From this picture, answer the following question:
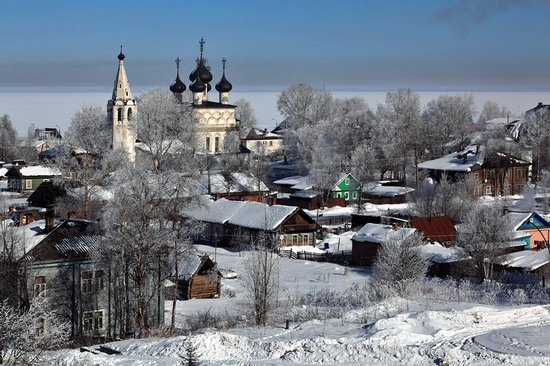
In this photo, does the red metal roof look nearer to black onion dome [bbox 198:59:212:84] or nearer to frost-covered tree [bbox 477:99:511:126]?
black onion dome [bbox 198:59:212:84]

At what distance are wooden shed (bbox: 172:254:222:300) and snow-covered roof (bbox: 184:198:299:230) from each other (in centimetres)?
672

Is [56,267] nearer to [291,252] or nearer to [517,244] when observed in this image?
[291,252]

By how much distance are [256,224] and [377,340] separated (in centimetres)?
1684

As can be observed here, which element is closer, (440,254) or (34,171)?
(440,254)

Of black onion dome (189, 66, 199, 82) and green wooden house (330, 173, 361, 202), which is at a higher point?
black onion dome (189, 66, 199, 82)

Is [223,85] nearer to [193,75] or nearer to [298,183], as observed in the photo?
[193,75]

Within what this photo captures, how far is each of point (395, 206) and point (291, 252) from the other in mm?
12233

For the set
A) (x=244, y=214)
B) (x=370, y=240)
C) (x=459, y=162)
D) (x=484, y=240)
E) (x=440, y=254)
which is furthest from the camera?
(x=459, y=162)

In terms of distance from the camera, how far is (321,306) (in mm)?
20188

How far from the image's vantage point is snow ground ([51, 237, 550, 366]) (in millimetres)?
14188

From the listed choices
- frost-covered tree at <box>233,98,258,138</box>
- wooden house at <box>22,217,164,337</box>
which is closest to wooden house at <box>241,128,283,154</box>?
frost-covered tree at <box>233,98,258,138</box>

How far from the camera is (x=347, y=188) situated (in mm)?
42625

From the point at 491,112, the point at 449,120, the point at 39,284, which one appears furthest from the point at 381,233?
the point at 491,112

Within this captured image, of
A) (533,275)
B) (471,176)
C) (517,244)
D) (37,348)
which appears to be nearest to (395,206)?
(471,176)
